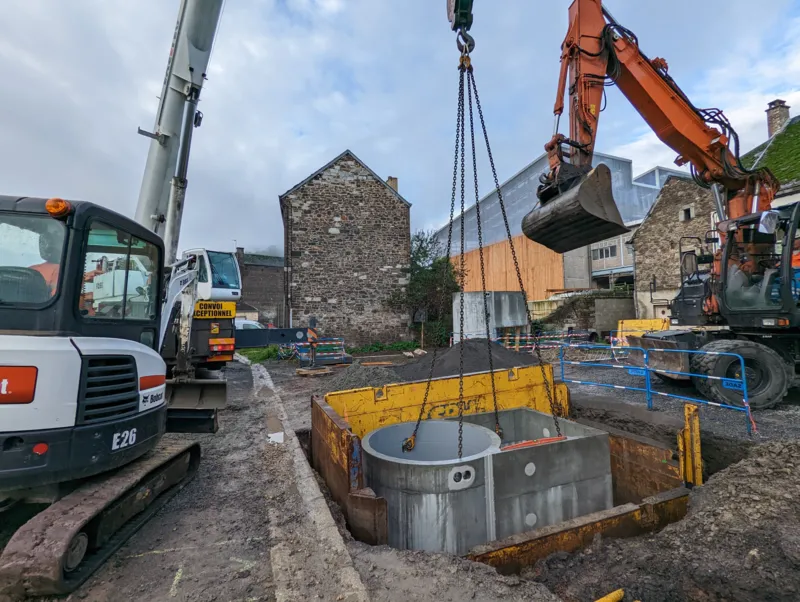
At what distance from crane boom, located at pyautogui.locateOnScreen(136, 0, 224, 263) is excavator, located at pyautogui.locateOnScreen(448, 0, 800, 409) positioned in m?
5.70

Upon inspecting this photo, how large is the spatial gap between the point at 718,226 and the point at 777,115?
625 inches

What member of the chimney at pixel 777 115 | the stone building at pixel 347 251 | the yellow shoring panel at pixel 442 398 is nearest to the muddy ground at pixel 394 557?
the yellow shoring panel at pixel 442 398

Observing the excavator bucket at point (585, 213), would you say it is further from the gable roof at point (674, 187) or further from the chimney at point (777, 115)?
the chimney at point (777, 115)

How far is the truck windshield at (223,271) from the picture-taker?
872 centimetres

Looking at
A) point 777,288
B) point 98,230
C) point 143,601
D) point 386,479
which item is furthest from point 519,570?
point 777,288

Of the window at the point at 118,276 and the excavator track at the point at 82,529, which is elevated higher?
the window at the point at 118,276

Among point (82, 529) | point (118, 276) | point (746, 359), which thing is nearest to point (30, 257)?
point (118, 276)

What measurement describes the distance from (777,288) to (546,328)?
12603 millimetres

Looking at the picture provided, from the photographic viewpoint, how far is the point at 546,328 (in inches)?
757

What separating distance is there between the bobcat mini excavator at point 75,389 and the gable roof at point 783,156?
17048mm

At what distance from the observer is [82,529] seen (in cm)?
279

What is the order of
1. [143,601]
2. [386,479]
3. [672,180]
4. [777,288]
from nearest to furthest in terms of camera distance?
[143,601] < [386,479] < [777,288] < [672,180]

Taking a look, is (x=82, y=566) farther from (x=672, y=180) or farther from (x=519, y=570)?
(x=672, y=180)

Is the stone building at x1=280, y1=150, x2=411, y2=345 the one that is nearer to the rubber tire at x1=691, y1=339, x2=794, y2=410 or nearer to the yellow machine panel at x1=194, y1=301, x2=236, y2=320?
the yellow machine panel at x1=194, y1=301, x2=236, y2=320
